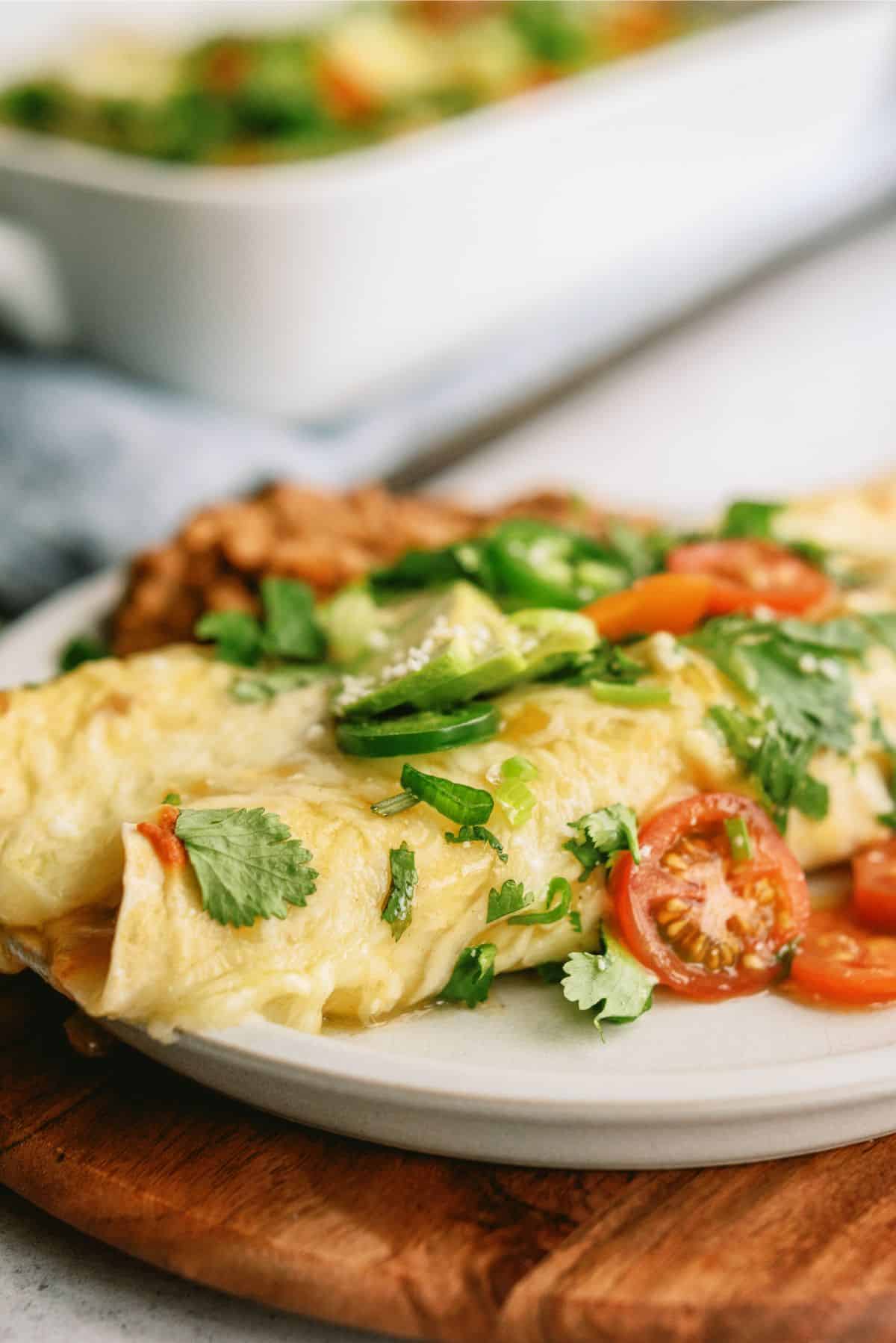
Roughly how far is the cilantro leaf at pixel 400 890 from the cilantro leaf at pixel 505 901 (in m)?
0.13

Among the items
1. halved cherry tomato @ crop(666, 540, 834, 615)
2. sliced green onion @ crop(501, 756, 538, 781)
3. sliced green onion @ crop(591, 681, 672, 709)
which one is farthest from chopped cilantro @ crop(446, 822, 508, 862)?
halved cherry tomato @ crop(666, 540, 834, 615)

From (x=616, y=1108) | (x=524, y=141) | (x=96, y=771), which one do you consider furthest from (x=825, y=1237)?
(x=524, y=141)

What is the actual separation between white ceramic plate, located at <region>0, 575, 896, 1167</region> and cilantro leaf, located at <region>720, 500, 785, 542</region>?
1.36 meters

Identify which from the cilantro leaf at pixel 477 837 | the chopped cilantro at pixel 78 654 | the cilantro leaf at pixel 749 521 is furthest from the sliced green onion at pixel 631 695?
the chopped cilantro at pixel 78 654

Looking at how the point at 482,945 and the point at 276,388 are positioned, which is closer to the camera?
the point at 482,945

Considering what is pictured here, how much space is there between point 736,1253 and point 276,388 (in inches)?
137

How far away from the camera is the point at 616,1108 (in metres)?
2.02

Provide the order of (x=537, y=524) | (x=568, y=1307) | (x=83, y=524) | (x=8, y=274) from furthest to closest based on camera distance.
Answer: (x=8, y=274)
(x=83, y=524)
(x=537, y=524)
(x=568, y=1307)

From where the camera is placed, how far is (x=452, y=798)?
90.9 inches

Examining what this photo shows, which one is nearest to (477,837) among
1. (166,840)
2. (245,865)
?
(245,865)

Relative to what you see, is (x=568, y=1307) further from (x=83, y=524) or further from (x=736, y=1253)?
(x=83, y=524)

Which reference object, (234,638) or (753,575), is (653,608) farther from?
(234,638)

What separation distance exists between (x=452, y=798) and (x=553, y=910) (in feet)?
0.83

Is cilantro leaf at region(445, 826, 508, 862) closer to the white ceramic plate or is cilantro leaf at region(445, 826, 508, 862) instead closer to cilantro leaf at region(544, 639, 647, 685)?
the white ceramic plate
